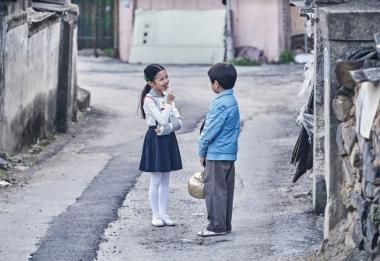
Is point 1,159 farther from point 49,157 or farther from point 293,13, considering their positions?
point 293,13

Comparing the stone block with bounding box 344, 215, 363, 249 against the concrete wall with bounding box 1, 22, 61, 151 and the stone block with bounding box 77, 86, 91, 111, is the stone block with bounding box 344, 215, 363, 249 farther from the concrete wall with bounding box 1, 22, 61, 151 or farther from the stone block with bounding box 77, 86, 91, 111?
the stone block with bounding box 77, 86, 91, 111

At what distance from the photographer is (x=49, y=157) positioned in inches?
570

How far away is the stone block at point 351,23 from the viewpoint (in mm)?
7953

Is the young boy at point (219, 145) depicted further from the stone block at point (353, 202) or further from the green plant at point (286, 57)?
the green plant at point (286, 57)

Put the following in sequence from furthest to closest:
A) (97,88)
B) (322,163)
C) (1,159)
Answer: (97,88) < (1,159) < (322,163)

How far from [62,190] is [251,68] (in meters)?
12.7

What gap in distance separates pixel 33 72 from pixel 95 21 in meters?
11.6

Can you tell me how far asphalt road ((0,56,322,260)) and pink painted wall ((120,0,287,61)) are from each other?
6245 millimetres

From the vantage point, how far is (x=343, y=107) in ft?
26.2

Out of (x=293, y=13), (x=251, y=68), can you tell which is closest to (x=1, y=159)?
(x=251, y=68)

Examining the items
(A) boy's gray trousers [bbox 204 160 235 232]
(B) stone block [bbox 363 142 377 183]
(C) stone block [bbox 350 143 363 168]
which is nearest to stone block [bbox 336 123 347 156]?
(C) stone block [bbox 350 143 363 168]

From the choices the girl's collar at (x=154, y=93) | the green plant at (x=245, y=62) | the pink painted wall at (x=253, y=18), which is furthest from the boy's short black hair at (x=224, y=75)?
the pink painted wall at (x=253, y=18)

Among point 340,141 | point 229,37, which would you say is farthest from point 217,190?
point 229,37

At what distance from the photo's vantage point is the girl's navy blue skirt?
966 cm
